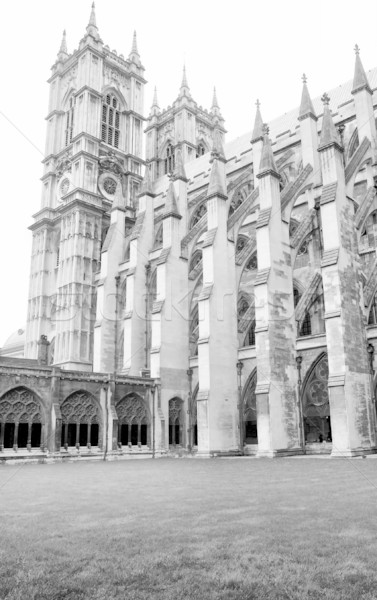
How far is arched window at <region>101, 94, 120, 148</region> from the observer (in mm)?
50625

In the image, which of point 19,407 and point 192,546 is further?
point 19,407

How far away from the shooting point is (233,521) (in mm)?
6484

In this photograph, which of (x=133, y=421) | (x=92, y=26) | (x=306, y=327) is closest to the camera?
(x=133, y=421)

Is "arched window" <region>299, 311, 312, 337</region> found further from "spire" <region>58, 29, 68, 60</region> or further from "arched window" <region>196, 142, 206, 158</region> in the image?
"spire" <region>58, 29, 68, 60</region>

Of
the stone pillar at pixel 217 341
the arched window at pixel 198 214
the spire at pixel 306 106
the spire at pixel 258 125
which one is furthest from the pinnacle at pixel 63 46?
the stone pillar at pixel 217 341

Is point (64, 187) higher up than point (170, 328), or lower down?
higher up

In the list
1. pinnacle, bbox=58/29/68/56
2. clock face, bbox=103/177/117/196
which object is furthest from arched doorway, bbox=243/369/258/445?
pinnacle, bbox=58/29/68/56

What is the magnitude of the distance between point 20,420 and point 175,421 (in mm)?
9760

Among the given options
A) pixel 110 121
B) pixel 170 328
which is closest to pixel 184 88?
pixel 110 121

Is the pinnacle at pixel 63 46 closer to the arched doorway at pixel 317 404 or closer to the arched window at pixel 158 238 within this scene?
the arched window at pixel 158 238

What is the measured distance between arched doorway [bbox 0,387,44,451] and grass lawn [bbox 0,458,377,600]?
51.4 ft

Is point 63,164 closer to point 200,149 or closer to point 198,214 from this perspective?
point 200,149

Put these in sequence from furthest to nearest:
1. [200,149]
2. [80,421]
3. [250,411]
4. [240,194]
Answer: [200,149]
[240,194]
[250,411]
[80,421]

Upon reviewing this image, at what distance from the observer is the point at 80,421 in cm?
2630
